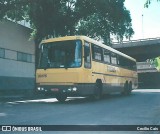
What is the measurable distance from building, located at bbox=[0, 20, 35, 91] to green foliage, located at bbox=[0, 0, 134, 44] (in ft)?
5.63

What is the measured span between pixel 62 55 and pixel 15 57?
720 inches

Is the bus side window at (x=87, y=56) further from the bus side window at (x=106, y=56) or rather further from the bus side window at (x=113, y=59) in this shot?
the bus side window at (x=113, y=59)

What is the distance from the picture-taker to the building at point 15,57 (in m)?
28.5

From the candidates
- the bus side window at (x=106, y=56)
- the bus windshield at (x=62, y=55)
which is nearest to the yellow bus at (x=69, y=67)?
the bus windshield at (x=62, y=55)

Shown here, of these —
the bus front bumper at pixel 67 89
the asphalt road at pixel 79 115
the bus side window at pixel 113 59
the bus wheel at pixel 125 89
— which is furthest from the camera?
the bus wheel at pixel 125 89

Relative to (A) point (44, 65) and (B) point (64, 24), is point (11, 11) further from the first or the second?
(A) point (44, 65)

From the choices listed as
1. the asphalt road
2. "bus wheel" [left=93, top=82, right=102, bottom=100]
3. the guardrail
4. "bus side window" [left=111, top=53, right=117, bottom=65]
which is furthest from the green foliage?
the guardrail

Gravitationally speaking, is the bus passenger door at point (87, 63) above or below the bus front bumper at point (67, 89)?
above

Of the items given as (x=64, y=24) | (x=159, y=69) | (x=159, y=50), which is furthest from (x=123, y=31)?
(x=159, y=69)

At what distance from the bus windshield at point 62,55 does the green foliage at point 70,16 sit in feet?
39.0

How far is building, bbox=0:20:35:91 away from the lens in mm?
28547

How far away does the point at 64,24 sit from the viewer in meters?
29.2

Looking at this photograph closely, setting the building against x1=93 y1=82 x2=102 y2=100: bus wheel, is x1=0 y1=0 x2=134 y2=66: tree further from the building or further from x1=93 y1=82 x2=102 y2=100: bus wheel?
x1=93 y1=82 x2=102 y2=100: bus wheel

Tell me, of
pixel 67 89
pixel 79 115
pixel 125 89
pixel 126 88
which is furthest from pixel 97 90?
pixel 126 88
